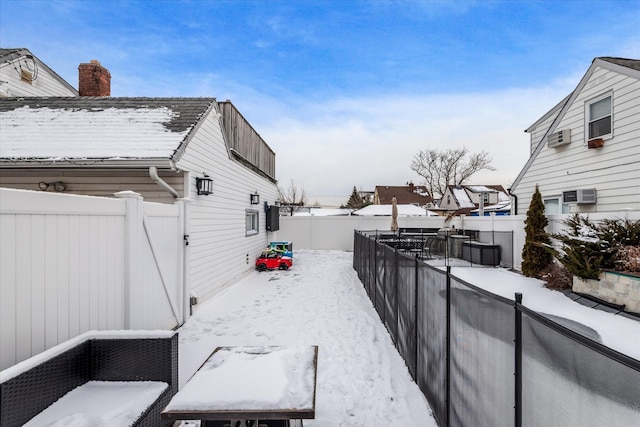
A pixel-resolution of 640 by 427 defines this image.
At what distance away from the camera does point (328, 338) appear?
454 cm

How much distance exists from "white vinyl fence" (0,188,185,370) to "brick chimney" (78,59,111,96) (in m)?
6.22

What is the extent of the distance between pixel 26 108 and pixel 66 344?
7236 millimetres

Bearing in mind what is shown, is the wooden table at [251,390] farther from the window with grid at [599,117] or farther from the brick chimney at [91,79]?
the window with grid at [599,117]

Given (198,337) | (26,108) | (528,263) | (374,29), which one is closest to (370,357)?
(198,337)

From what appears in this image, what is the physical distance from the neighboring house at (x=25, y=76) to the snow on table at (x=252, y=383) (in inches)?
416

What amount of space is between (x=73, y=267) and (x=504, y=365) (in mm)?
3575

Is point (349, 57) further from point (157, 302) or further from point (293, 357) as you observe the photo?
point (293, 357)

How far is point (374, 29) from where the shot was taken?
435 inches

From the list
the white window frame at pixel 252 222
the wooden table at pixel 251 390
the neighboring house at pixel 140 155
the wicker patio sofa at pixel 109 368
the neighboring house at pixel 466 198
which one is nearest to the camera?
the wooden table at pixel 251 390

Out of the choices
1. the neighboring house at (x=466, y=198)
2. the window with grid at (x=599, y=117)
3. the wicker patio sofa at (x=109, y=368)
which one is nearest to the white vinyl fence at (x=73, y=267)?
the wicker patio sofa at (x=109, y=368)

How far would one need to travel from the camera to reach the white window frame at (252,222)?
1006cm

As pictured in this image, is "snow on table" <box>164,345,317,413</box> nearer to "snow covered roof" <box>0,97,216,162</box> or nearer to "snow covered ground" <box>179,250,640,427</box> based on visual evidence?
"snow covered ground" <box>179,250,640,427</box>

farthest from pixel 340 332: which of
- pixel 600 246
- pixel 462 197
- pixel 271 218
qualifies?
pixel 462 197

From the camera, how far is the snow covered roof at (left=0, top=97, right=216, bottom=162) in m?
5.43
